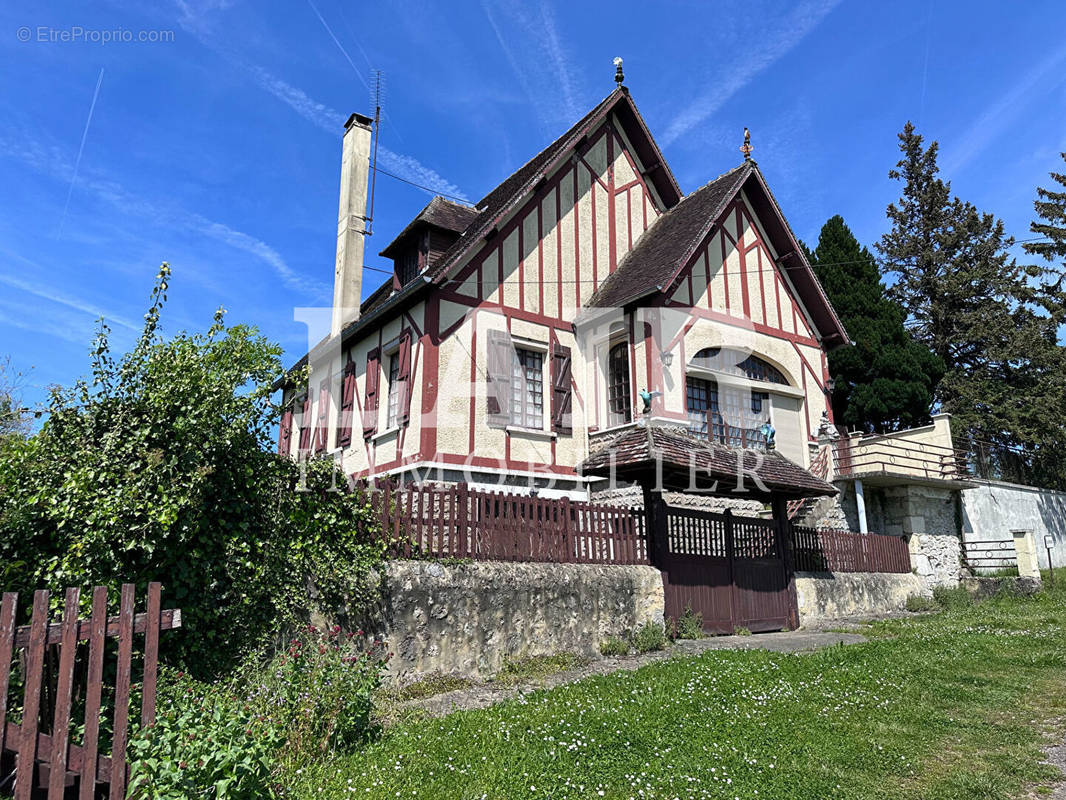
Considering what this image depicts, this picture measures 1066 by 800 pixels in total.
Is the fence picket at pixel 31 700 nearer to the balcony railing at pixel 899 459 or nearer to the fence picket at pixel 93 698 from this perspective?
the fence picket at pixel 93 698

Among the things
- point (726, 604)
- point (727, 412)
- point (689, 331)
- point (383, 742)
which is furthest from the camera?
point (727, 412)

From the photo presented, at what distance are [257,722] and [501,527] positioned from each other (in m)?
4.39

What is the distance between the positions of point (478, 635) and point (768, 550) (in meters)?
6.45

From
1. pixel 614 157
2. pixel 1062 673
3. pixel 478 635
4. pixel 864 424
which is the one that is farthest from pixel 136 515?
pixel 864 424

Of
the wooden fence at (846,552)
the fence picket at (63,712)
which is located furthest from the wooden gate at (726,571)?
the fence picket at (63,712)

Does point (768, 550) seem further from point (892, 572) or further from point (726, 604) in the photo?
point (892, 572)

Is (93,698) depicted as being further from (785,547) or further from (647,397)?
(785,547)

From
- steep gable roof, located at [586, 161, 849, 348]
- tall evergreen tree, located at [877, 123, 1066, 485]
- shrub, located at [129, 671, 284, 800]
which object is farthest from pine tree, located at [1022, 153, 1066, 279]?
shrub, located at [129, 671, 284, 800]

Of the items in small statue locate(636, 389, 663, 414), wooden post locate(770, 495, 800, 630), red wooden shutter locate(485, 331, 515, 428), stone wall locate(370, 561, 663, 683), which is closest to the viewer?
stone wall locate(370, 561, 663, 683)

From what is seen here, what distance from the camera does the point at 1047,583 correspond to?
55.0 feet

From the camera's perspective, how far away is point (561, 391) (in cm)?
1448

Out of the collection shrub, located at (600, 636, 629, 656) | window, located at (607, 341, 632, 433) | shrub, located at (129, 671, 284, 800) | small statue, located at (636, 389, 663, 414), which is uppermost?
window, located at (607, 341, 632, 433)

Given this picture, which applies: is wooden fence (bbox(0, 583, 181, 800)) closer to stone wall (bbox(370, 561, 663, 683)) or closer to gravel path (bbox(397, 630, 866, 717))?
gravel path (bbox(397, 630, 866, 717))

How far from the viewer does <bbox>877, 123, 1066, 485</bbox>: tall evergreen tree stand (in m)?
24.3
